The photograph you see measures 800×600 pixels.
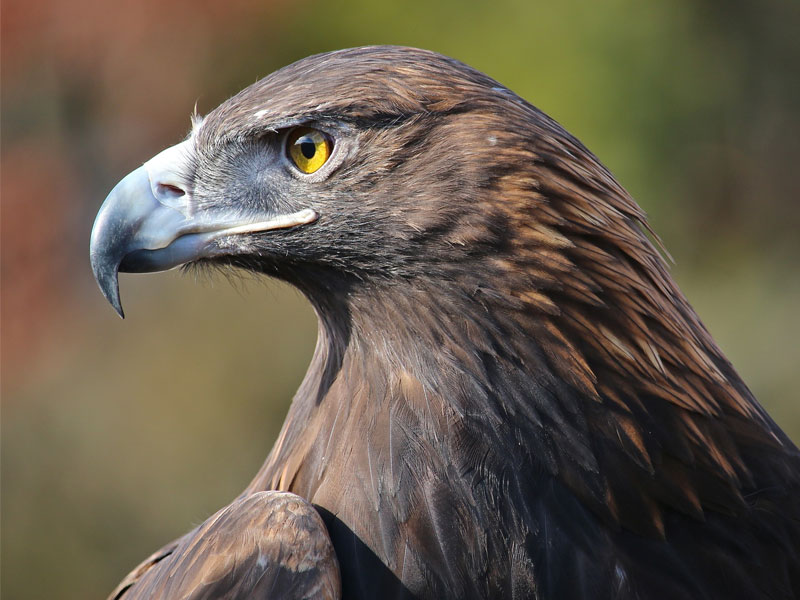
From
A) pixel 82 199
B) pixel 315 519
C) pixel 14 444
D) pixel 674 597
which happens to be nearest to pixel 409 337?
pixel 315 519

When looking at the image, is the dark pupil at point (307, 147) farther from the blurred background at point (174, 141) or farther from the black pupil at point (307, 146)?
the blurred background at point (174, 141)

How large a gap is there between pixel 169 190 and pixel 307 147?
1.21 feet

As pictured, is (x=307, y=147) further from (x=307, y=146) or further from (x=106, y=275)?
(x=106, y=275)

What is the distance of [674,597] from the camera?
2.10 metres

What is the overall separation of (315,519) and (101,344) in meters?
6.23

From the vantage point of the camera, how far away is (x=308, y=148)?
2.35 meters

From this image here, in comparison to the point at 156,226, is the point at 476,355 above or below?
below

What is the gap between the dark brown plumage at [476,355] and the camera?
212cm

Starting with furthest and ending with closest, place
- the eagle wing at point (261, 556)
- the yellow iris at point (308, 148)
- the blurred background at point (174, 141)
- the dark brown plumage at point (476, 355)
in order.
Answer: the blurred background at point (174, 141) → the yellow iris at point (308, 148) → the dark brown plumage at point (476, 355) → the eagle wing at point (261, 556)

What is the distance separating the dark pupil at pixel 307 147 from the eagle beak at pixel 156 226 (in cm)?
14

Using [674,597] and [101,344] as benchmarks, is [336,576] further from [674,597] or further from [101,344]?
[101,344]

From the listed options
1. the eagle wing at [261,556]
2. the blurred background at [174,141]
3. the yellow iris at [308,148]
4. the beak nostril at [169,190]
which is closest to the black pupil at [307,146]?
the yellow iris at [308,148]

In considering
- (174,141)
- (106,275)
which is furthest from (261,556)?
(174,141)

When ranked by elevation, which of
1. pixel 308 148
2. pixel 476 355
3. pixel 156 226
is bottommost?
pixel 476 355
